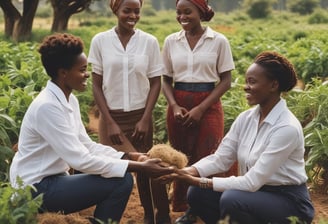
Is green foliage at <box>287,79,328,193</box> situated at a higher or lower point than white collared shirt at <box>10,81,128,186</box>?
lower

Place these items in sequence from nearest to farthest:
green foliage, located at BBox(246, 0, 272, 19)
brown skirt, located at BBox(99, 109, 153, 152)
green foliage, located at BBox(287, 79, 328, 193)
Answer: brown skirt, located at BBox(99, 109, 153, 152) → green foliage, located at BBox(287, 79, 328, 193) → green foliage, located at BBox(246, 0, 272, 19)

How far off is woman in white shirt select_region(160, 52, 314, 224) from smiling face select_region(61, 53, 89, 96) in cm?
83

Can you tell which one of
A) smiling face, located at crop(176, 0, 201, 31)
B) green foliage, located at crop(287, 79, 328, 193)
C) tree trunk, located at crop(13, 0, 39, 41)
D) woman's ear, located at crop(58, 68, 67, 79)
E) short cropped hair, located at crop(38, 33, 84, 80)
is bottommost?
tree trunk, located at crop(13, 0, 39, 41)

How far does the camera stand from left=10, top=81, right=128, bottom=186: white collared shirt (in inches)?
150

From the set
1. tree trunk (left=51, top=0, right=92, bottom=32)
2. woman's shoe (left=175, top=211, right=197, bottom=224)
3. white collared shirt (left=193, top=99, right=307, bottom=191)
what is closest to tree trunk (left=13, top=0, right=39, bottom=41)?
tree trunk (left=51, top=0, right=92, bottom=32)

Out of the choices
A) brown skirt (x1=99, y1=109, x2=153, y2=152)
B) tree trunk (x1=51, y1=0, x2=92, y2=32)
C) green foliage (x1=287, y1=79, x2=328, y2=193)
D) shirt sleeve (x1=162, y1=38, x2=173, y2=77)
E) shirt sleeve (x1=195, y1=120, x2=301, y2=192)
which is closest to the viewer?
shirt sleeve (x1=195, y1=120, x2=301, y2=192)

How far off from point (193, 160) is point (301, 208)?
3.75 feet

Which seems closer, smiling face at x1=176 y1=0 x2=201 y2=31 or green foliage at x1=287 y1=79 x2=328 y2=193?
smiling face at x1=176 y1=0 x2=201 y2=31

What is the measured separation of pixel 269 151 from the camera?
3.80m

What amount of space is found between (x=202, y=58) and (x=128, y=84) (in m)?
0.57

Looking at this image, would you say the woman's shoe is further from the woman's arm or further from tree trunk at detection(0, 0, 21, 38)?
tree trunk at detection(0, 0, 21, 38)

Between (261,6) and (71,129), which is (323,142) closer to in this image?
(71,129)

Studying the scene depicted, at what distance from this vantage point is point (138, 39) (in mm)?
4645

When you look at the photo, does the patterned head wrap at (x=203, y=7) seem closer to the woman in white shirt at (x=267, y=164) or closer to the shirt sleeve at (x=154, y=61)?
the shirt sleeve at (x=154, y=61)
